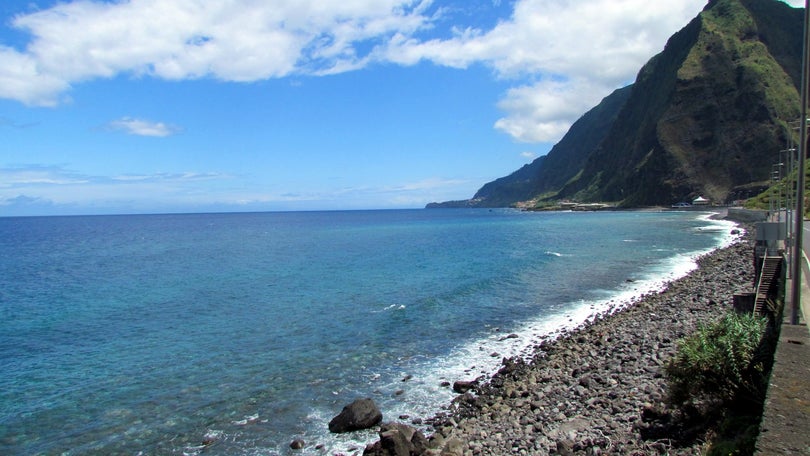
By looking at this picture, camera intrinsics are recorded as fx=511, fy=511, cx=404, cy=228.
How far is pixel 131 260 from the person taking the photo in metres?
69.9

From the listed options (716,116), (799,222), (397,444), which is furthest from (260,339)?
(716,116)

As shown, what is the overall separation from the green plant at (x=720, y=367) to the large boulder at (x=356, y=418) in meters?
8.37

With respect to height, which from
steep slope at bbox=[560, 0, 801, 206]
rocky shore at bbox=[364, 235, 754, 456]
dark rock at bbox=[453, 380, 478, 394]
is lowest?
dark rock at bbox=[453, 380, 478, 394]

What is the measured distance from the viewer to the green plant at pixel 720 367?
Result: 10945 millimetres

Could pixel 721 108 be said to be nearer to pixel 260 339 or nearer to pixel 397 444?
pixel 260 339

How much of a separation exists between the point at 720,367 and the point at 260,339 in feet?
69.1

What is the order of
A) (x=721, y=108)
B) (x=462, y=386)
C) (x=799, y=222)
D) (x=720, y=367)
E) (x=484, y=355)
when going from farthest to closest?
(x=721, y=108), (x=484, y=355), (x=462, y=386), (x=799, y=222), (x=720, y=367)

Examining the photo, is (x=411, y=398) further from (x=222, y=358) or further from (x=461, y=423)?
(x=222, y=358)

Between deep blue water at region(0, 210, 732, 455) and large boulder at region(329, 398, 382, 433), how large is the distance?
48 cm

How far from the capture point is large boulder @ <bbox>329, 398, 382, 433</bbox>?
1558 centimetres

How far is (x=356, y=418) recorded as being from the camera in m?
15.7

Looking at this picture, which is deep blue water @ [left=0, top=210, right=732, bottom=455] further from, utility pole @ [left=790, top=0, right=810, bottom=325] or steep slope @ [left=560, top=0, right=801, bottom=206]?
steep slope @ [left=560, top=0, right=801, bottom=206]

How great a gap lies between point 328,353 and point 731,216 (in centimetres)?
10839

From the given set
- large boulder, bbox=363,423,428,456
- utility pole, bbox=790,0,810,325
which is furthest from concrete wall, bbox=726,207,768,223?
large boulder, bbox=363,423,428,456
